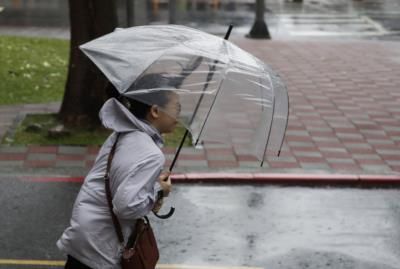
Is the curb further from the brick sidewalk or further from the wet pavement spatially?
the wet pavement

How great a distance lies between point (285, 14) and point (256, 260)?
21.2 meters

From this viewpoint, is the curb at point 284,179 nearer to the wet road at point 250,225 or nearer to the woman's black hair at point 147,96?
the wet road at point 250,225

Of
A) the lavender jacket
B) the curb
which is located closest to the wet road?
the curb

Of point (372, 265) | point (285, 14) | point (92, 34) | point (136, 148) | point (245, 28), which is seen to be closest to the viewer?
point (136, 148)

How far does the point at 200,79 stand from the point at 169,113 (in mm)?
315

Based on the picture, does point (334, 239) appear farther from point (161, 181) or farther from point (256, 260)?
point (161, 181)

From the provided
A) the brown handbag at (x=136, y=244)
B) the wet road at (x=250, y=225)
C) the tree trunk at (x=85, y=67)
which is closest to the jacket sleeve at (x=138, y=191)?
the brown handbag at (x=136, y=244)

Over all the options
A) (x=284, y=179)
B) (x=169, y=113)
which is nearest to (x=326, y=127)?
(x=284, y=179)

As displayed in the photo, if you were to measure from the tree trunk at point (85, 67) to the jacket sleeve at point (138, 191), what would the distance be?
248 inches

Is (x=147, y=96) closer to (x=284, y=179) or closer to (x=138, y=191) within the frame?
(x=138, y=191)

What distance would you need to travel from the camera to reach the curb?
788cm

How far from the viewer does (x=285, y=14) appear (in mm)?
26266

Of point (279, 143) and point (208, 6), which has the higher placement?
point (279, 143)

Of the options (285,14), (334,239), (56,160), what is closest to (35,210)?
(56,160)
